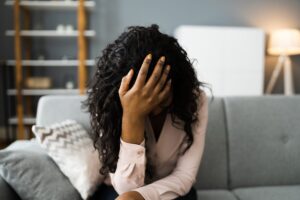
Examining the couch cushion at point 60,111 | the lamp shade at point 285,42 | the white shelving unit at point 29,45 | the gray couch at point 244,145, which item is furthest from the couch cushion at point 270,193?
the lamp shade at point 285,42

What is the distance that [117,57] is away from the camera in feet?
2.49

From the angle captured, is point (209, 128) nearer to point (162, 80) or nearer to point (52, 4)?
point (162, 80)

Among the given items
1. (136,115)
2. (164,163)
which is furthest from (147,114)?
(164,163)

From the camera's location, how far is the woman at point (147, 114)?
29.4 inches

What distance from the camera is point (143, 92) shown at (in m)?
0.74

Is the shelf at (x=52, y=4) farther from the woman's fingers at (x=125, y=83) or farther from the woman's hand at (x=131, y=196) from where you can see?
the woman's hand at (x=131, y=196)

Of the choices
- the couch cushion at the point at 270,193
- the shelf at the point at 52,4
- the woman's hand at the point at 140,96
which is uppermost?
the shelf at the point at 52,4

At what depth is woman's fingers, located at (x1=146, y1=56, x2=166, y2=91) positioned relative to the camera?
73 centimetres

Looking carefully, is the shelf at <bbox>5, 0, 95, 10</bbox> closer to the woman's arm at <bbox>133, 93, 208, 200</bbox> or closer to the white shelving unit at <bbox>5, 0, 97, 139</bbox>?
the white shelving unit at <bbox>5, 0, 97, 139</bbox>

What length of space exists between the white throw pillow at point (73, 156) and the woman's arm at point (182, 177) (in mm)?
254

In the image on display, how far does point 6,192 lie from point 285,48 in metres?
2.93

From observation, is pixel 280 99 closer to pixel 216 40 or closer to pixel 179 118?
pixel 179 118

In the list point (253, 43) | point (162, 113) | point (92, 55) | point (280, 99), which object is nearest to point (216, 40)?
point (253, 43)

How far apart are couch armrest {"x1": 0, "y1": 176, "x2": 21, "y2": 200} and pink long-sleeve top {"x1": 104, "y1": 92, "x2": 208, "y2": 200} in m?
0.30
